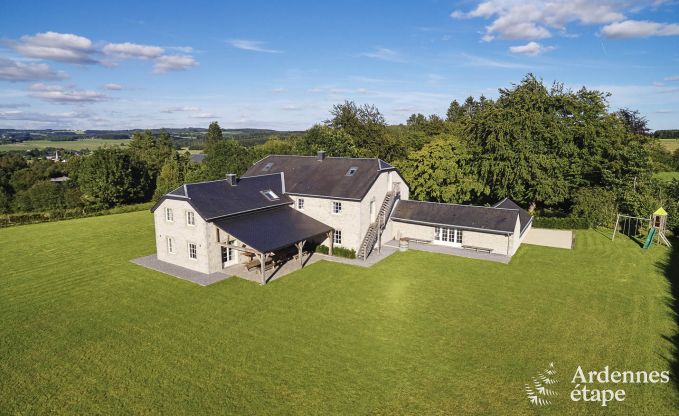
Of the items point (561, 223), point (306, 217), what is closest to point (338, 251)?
point (306, 217)

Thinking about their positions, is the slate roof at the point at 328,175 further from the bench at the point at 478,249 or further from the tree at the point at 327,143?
the tree at the point at 327,143

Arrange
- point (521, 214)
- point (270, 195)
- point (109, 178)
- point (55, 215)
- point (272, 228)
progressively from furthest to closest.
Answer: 1. point (109, 178)
2. point (55, 215)
3. point (521, 214)
4. point (270, 195)
5. point (272, 228)

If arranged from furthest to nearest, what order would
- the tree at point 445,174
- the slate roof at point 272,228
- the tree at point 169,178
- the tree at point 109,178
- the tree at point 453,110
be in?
the tree at point 453,110
the tree at point 169,178
the tree at point 109,178
the tree at point 445,174
the slate roof at point 272,228

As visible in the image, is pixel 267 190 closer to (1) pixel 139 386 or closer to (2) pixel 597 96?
(1) pixel 139 386

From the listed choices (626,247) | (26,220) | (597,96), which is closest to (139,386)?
(626,247)

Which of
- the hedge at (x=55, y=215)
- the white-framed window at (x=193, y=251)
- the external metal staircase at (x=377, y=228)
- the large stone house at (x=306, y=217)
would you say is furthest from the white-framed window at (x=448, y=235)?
the hedge at (x=55, y=215)

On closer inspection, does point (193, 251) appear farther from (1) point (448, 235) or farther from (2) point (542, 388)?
(2) point (542, 388)
